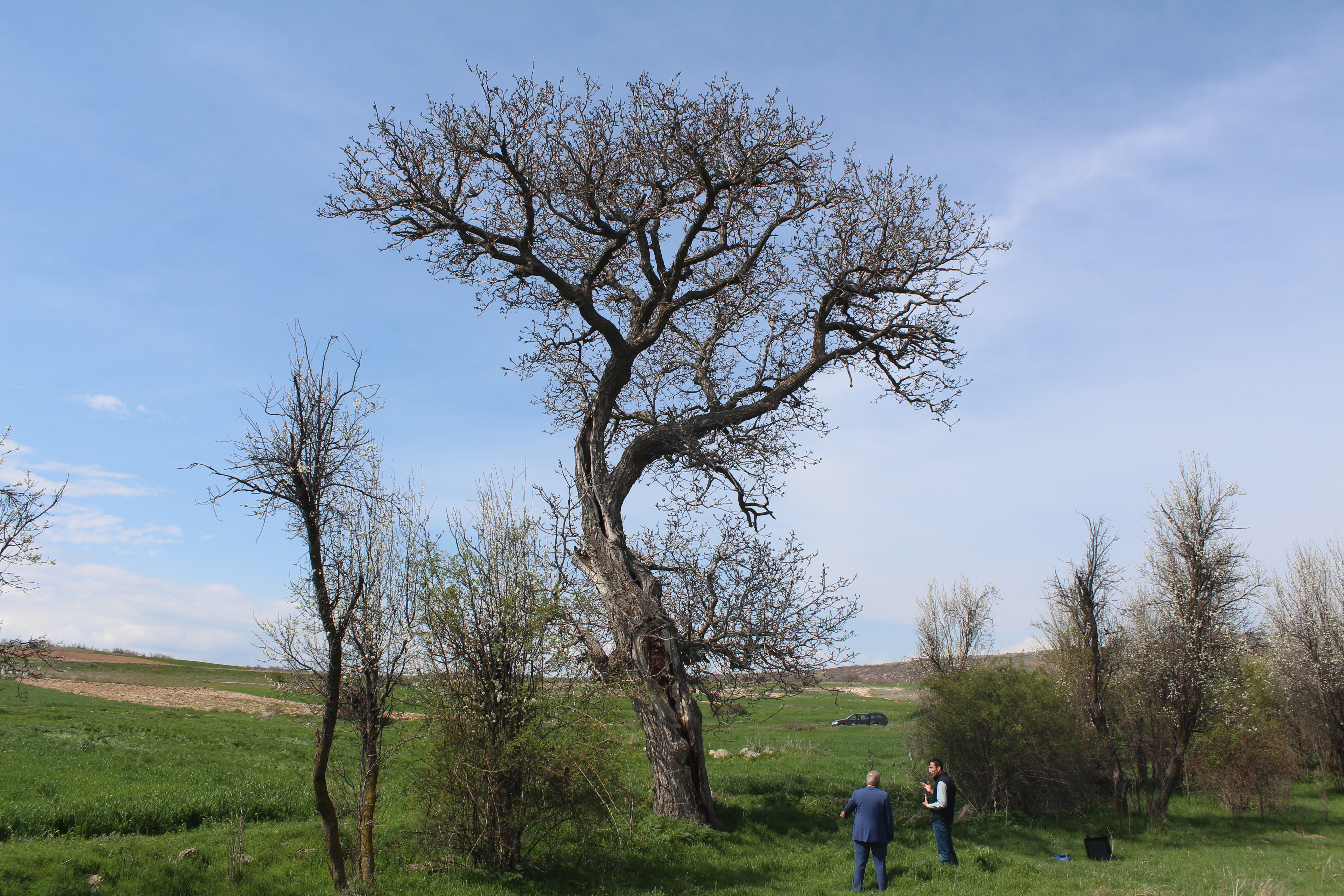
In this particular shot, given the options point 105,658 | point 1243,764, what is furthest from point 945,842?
point 105,658

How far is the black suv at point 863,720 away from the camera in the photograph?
53.6 meters

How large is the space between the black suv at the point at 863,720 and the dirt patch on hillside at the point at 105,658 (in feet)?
208

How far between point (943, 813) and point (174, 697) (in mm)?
47049

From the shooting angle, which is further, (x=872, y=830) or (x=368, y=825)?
(x=872, y=830)

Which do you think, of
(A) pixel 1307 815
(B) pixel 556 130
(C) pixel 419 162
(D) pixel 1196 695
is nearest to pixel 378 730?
(C) pixel 419 162

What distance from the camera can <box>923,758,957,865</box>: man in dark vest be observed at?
34.0 ft

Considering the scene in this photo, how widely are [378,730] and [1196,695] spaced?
1844cm

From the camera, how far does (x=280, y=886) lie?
8.58 meters

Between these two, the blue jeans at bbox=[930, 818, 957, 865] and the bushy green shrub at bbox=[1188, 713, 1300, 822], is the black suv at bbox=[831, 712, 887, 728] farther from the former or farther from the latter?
the blue jeans at bbox=[930, 818, 957, 865]

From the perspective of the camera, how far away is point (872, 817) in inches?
381

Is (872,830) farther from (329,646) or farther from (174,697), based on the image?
(174,697)

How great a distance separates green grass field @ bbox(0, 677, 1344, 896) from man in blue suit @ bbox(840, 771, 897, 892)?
1.00 ft

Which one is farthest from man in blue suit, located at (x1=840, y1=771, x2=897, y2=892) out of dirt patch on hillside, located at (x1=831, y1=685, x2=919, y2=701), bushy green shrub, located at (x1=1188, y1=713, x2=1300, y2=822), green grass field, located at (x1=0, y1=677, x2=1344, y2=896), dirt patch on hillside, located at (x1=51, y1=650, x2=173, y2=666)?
dirt patch on hillside, located at (x1=831, y1=685, x2=919, y2=701)

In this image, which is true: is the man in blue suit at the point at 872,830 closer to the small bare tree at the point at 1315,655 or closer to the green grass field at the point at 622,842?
the green grass field at the point at 622,842
